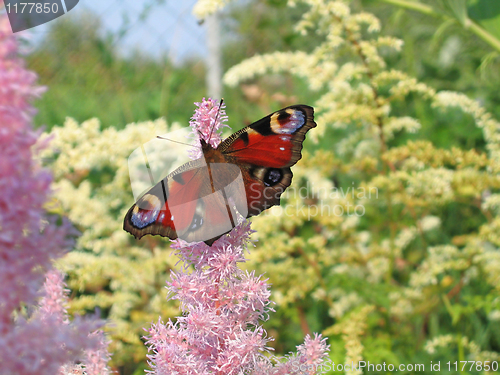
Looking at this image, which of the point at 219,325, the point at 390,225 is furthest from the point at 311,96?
the point at 219,325

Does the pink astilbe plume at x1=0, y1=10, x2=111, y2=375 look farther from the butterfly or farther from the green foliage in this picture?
the green foliage

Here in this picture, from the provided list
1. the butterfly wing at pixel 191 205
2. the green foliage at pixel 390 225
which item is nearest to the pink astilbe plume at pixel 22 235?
the butterfly wing at pixel 191 205

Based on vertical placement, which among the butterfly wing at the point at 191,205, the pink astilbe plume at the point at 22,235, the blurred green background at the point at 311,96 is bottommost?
the blurred green background at the point at 311,96

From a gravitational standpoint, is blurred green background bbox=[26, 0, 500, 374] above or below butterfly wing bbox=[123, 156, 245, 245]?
below

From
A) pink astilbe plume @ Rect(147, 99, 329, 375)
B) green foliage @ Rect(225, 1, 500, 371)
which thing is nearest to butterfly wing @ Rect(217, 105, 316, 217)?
pink astilbe plume @ Rect(147, 99, 329, 375)

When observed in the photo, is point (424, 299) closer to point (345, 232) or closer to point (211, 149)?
point (345, 232)

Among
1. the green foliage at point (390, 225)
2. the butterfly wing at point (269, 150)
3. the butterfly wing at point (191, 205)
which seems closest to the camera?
the butterfly wing at point (191, 205)

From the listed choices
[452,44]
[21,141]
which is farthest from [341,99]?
[452,44]

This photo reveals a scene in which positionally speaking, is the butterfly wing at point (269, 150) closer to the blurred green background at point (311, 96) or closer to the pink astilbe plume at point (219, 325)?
the pink astilbe plume at point (219, 325)
